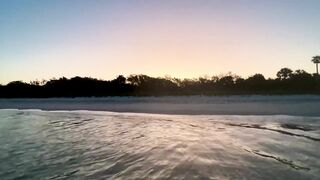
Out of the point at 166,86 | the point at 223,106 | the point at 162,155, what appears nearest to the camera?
the point at 162,155

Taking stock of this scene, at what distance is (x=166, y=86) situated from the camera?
59969 millimetres

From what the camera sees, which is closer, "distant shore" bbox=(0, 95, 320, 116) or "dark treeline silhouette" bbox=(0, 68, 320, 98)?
"distant shore" bbox=(0, 95, 320, 116)

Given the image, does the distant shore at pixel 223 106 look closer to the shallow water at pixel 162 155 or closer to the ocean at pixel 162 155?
the ocean at pixel 162 155

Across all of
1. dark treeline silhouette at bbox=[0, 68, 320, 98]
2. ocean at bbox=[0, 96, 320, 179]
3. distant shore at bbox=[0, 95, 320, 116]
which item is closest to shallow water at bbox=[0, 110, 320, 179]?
ocean at bbox=[0, 96, 320, 179]

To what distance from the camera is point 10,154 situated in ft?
35.3

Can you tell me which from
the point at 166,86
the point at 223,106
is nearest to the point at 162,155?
the point at 223,106

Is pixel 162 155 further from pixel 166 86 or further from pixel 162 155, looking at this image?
pixel 166 86

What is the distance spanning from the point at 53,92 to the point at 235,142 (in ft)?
186

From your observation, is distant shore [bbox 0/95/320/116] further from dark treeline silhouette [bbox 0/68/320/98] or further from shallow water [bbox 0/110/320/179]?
shallow water [bbox 0/110/320/179]

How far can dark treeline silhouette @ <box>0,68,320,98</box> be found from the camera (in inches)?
2104

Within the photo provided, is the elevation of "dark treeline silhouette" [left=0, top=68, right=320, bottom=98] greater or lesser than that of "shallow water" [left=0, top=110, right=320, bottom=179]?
greater

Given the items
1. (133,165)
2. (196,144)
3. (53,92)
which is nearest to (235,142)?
(196,144)

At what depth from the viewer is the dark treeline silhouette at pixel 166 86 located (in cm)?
5344

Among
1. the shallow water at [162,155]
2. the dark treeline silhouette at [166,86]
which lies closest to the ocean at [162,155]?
the shallow water at [162,155]
